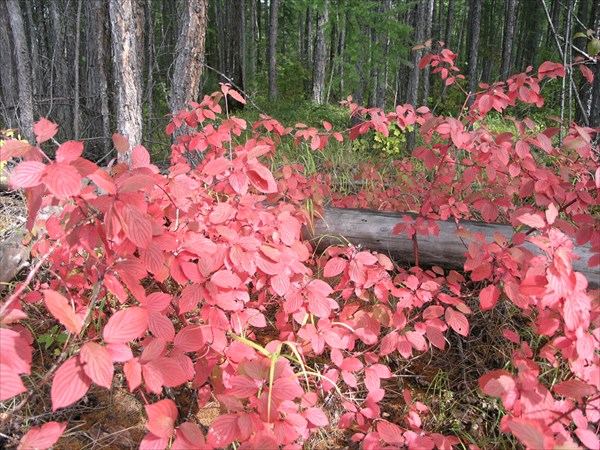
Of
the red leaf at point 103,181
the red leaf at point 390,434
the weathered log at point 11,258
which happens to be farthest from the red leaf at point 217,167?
the weathered log at point 11,258

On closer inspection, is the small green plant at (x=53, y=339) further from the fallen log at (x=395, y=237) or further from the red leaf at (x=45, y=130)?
the fallen log at (x=395, y=237)

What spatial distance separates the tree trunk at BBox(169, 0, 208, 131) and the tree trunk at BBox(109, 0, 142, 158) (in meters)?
0.39

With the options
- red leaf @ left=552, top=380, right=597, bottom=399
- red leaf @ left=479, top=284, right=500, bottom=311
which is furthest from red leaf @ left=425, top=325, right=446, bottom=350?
red leaf @ left=552, top=380, right=597, bottom=399

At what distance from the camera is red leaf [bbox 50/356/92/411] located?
81 cm

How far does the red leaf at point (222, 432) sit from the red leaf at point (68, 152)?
0.72 meters

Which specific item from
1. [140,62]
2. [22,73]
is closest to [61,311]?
[140,62]

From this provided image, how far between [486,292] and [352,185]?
2.77 meters

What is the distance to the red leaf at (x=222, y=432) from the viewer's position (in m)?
0.98

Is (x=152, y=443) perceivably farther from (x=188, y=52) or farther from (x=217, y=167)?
(x=188, y=52)

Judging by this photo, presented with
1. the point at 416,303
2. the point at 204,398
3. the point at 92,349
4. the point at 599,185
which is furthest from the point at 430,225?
the point at 92,349

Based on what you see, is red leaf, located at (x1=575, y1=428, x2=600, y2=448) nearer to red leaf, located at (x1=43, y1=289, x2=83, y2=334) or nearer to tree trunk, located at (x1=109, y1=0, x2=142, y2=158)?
red leaf, located at (x1=43, y1=289, x2=83, y2=334)

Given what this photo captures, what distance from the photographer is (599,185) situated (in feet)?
4.38

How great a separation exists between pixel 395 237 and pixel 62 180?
2.01 meters

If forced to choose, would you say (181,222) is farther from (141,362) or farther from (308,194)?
(308,194)
